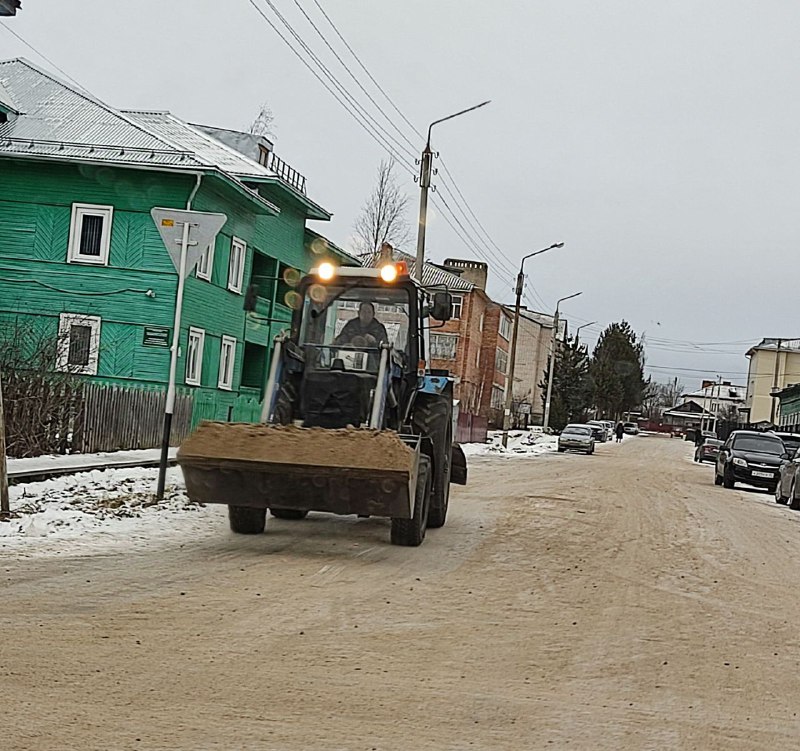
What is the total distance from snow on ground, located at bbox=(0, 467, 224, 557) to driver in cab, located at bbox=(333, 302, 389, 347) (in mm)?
2569

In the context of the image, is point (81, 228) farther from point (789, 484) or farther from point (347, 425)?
point (347, 425)

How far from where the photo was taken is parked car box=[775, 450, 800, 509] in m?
25.5

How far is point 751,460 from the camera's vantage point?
31219mm

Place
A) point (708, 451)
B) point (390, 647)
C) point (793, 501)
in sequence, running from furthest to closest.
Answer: point (708, 451)
point (793, 501)
point (390, 647)

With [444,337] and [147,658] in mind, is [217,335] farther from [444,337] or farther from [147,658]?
[444,337]

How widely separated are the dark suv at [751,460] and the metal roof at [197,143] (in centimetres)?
→ 1546

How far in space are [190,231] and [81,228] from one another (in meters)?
16.9

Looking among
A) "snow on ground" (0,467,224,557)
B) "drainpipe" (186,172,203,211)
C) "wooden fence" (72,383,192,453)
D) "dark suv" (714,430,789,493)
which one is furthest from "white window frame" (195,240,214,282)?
"snow on ground" (0,467,224,557)

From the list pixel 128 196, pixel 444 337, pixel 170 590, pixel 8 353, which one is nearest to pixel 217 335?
pixel 128 196

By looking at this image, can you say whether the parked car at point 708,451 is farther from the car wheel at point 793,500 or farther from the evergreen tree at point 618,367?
the evergreen tree at point 618,367

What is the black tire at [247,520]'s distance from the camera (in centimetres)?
1164

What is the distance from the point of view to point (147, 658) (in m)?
6.37

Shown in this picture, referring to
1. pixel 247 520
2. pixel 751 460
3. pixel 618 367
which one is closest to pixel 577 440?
pixel 751 460

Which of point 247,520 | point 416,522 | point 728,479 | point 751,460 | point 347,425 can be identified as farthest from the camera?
point 728,479
